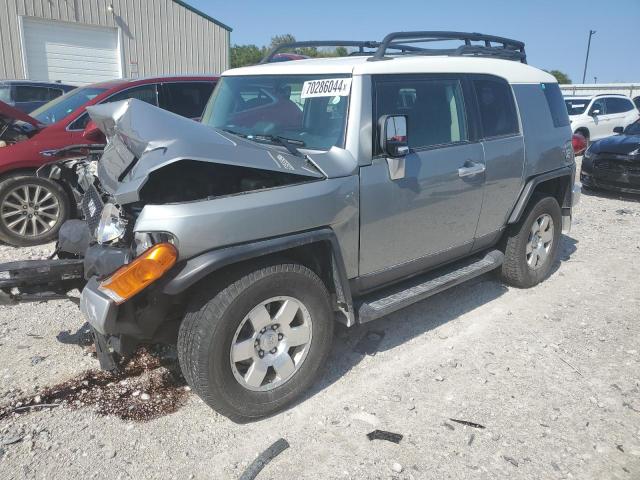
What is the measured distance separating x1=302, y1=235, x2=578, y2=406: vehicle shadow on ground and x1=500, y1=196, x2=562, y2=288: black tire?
21 centimetres

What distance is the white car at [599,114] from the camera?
14930 millimetres

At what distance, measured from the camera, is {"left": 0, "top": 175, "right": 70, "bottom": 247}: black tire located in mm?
5559

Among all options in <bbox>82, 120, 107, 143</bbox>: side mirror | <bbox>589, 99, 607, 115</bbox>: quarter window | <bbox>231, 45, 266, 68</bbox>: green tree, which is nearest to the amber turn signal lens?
<bbox>82, 120, 107, 143</bbox>: side mirror

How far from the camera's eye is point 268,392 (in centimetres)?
297

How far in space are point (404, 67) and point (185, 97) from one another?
4169 mm

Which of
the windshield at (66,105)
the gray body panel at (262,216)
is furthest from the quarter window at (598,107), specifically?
the gray body panel at (262,216)

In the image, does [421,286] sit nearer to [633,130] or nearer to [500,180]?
[500,180]

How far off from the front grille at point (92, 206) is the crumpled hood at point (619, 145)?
868 centimetres

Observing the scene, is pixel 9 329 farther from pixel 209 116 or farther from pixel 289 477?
pixel 289 477

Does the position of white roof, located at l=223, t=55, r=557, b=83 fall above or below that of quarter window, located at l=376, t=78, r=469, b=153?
above

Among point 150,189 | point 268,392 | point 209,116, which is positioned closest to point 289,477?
point 268,392

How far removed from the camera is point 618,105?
617 inches

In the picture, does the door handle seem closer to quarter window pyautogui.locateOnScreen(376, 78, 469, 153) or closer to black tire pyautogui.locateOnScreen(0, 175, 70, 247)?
quarter window pyautogui.locateOnScreen(376, 78, 469, 153)

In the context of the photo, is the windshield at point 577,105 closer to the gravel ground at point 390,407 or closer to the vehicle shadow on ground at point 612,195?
the vehicle shadow on ground at point 612,195
